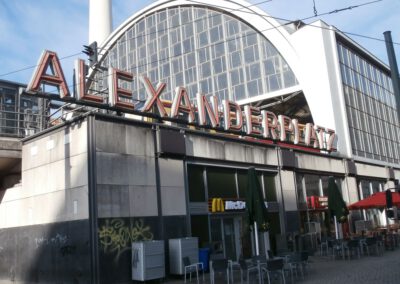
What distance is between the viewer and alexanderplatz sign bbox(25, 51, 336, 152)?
1501cm

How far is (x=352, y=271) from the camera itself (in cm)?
1430

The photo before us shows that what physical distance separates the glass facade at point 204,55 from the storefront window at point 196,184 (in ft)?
49.8

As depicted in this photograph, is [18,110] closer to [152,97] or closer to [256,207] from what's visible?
[152,97]

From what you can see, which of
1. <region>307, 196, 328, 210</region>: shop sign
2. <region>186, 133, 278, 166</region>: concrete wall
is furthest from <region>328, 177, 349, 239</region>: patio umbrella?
<region>307, 196, 328, 210</region>: shop sign

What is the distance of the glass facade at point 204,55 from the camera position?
34.6m

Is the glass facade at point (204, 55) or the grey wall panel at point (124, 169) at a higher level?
the glass facade at point (204, 55)

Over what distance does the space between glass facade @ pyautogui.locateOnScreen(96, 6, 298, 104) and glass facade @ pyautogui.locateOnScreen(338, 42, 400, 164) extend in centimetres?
477

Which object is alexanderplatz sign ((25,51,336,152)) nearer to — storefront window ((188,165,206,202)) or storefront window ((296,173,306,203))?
storefront window ((296,173,306,203))

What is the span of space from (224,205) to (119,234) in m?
5.69

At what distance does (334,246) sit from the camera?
18625 mm

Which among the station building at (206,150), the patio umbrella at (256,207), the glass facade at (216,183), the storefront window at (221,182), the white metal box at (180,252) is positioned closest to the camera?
the patio umbrella at (256,207)

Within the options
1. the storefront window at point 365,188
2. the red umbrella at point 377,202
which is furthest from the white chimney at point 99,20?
the red umbrella at point 377,202

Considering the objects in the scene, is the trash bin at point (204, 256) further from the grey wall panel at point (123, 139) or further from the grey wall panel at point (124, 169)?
the grey wall panel at point (123, 139)

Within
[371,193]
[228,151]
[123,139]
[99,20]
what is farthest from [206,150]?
[99,20]
